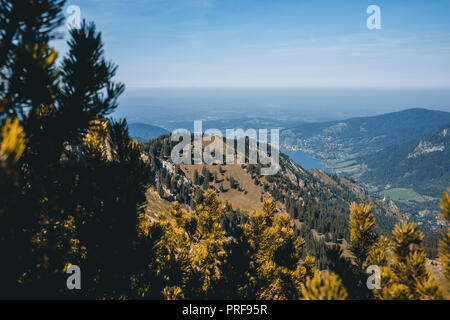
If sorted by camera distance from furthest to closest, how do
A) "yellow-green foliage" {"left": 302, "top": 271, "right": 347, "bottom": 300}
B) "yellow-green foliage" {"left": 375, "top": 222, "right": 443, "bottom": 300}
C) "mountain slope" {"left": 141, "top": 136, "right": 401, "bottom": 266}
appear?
"mountain slope" {"left": 141, "top": 136, "right": 401, "bottom": 266}
"yellow-green foliage" {"left": 375, "top": 222, "right": 443, "bottom": 300}
"yellow-green foliage" {"left": 302, "top": 271, "right": 347, "bottom": 300}

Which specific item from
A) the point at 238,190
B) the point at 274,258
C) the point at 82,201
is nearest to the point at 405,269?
the point at 274,258

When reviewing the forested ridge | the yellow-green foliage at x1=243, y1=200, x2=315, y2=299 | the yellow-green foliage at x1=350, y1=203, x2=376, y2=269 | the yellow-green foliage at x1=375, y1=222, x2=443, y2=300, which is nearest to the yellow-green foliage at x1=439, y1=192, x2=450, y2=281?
the forested ridge

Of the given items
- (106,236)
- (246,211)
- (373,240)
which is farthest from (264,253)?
(246,211)

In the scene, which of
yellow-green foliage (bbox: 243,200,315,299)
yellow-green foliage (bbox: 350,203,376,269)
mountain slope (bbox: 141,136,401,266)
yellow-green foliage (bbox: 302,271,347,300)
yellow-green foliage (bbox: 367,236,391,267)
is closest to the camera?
yellow-green foliage (bbox: 302,271,347,300)

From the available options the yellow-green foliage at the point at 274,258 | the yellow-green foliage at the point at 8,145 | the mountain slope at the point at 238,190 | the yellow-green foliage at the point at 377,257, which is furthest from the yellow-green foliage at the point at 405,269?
the mountain slope at the point at 238,190

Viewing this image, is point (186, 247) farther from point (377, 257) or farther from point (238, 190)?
point (238, 190)

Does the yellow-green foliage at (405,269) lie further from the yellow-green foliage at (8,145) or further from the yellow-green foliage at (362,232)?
the yellow-green foliage at (8,145)

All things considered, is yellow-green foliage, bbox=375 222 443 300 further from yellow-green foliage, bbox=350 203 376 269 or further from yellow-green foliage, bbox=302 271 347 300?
yellow-green foliage, bbox=302 271 347 300
